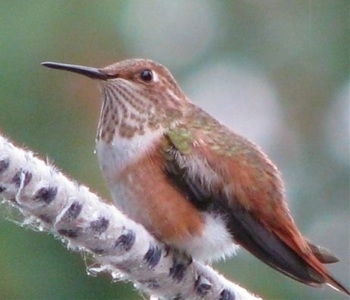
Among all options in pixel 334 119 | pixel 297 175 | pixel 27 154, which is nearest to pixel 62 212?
pixel 27 154

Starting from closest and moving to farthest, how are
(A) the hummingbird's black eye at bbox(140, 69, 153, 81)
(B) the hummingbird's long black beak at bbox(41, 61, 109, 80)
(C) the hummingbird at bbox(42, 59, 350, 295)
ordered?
(B) the hummingbird's long black beak at bbox(41, 61, 109, 80) → (C) the hummingbird at bbox(42, 59, 350, 295) → (A) the hummingbird's black eye at bbox(140, 69, 153, 81)

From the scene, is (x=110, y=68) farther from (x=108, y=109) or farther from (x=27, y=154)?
(x=27, y=154)

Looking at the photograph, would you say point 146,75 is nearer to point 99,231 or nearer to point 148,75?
point 148,75

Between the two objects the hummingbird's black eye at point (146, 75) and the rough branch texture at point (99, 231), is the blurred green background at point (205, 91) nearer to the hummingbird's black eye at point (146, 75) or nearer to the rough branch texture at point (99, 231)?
the hummingbird's black eye at point (146, 75)

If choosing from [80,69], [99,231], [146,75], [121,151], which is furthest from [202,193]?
[99,231]

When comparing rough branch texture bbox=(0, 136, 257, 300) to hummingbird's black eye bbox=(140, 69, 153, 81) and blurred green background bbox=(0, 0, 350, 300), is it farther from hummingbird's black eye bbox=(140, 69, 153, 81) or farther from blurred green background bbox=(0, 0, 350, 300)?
blurred green background bbox=(0, 0, 350, 300)

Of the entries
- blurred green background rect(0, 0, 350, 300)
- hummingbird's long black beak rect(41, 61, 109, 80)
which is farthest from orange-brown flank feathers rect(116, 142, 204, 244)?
blurred green background rect(0, 0, 350, 300)

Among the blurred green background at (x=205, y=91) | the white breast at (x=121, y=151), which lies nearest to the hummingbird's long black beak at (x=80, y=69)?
the white breast at (x=121, y=151)
